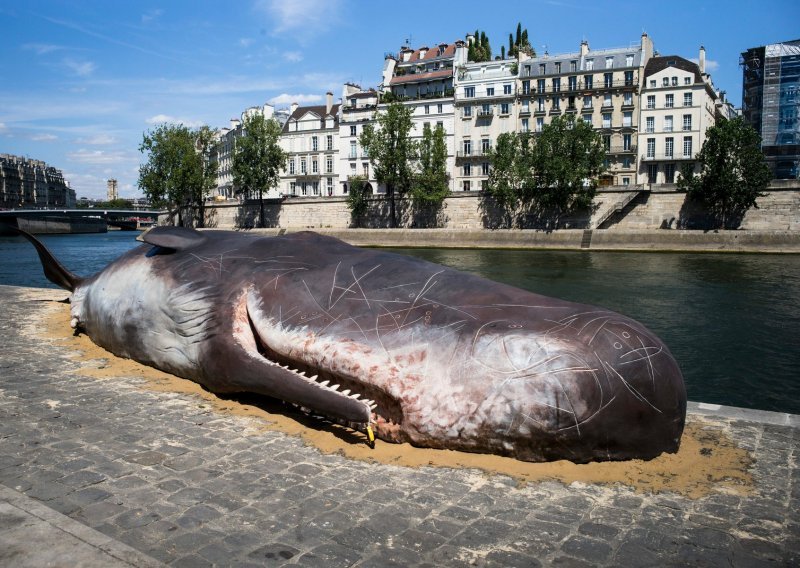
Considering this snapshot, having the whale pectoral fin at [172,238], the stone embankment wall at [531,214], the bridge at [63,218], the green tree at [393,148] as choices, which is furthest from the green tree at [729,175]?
the bridge at [63,218]

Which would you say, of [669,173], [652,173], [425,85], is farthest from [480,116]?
[669,173]

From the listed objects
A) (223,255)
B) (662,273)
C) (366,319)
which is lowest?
(662,273)

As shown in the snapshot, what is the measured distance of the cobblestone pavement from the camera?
390cm

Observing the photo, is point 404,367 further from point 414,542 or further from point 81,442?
point 81,442

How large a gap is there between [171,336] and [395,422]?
340 centimetres

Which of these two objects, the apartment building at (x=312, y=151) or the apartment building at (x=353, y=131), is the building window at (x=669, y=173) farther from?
the apartment building at (x=312, y=151)

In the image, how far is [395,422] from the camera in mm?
5652

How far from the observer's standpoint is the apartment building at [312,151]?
8025 centimetres

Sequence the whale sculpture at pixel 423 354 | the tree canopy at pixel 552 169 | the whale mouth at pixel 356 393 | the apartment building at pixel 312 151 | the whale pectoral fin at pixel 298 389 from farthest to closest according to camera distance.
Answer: the apartment building at pixel 312 151 → the tree canopy at pixel 552 169 → the whale mouth at pixel 356 393 → the whale pectoral fin at pixel 298 389 → the whale sculpture at pixel 423 354

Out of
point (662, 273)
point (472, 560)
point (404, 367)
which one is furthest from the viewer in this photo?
point (662, 273)

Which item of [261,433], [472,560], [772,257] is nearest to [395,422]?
[261,433]

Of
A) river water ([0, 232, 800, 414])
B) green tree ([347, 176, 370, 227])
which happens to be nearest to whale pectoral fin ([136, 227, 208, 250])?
river water ([0, 232, 800, 414])

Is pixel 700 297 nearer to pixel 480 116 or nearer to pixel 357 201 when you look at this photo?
pixel 357 201

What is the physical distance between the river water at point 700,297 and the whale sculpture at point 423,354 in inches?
265
